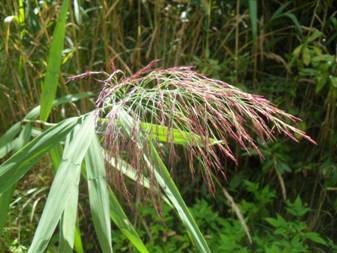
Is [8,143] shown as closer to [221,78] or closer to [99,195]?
[99,195]

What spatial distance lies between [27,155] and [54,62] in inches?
9.8

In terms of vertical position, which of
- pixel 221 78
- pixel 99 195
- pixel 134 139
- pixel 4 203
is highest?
pixel 134 139

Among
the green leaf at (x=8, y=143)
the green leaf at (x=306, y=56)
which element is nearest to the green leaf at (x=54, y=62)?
the green leaf at (x=8, y=143)

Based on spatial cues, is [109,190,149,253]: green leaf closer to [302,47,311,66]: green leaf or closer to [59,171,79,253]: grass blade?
[59,171,79,253]: grass blade

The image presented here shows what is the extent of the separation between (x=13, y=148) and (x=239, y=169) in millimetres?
1211

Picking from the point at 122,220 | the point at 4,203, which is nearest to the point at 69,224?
the point at 122,220

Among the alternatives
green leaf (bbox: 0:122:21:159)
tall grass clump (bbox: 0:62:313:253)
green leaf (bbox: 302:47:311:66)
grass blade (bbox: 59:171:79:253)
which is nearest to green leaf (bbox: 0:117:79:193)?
tall grass clump (bbox: 0:62:313:253)

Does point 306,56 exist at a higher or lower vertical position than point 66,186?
lower

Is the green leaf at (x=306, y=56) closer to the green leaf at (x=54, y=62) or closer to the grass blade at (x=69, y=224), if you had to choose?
the green leaf at (x=54, y=62)

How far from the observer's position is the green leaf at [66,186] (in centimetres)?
99

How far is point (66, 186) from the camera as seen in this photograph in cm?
104

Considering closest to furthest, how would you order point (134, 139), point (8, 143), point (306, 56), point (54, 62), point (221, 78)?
1. point (134, 139)
2. point (54, 62)
3. point (8, 143)
4. point (306, 56)
5. point (221, 78)

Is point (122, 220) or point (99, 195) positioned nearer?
point (99, 195)

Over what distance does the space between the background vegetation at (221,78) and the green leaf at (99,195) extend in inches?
35.7
